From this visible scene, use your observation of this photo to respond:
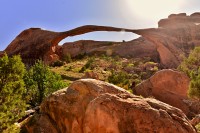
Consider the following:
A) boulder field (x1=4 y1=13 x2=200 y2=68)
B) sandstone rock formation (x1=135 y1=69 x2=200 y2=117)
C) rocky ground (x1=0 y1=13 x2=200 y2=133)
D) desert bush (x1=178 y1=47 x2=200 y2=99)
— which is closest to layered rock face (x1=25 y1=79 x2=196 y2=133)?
rocky ground (x1=0 y1=13 x2=200 y2=133)

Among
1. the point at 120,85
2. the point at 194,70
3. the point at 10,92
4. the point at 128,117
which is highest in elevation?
the point at 10,92

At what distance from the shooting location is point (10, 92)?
21.6m

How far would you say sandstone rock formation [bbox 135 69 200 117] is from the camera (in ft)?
135

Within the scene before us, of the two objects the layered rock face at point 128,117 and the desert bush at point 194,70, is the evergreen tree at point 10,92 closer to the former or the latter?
the layered rock face at point 128,117

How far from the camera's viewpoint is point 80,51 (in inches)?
3733

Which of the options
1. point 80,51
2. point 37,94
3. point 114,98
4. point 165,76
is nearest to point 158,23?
point 80,51

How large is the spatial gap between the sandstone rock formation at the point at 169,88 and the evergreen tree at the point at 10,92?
22.6 m

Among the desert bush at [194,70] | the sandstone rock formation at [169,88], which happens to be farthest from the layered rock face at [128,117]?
the sandstone rock formation at [169,88]

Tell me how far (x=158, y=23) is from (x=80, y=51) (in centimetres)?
2429

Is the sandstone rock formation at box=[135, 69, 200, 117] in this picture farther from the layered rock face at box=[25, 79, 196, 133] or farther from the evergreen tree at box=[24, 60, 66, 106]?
the layered rock face at box=[25, 79, 196, 133]

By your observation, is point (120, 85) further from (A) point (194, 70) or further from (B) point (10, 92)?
(B) point (10, 92)

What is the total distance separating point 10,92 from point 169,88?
25.3 meters

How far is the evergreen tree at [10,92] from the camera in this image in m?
20.7

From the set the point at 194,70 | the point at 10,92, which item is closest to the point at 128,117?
the point at 10,92
